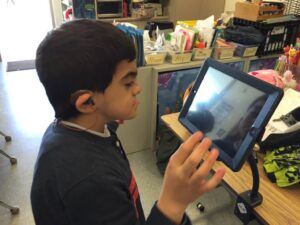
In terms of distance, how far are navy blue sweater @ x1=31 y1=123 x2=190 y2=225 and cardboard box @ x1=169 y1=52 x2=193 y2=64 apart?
4.81 feet

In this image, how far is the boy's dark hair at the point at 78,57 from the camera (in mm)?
637

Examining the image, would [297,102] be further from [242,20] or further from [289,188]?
[242,20]

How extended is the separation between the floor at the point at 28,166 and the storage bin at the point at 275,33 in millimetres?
1203

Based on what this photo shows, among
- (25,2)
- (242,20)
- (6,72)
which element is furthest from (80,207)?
(25,2)

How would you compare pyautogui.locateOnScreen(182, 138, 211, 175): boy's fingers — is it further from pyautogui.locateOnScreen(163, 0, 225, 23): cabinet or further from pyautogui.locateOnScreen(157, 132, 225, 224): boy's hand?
pyautogui.locateOnScreen(163, 0, 225, 23): cabinet

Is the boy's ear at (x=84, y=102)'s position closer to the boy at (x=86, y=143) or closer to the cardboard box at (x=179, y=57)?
the boy at (x=86, y=143)

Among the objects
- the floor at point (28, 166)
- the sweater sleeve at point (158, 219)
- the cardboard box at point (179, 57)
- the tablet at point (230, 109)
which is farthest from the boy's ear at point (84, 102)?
the cardboard box at point (179, 57)

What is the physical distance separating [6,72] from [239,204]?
379 centimetres

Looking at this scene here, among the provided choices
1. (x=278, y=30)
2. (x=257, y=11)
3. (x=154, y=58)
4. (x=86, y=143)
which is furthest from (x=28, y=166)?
(x=278, y=30)

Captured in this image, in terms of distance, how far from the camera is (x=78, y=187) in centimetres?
62

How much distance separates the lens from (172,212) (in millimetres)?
589

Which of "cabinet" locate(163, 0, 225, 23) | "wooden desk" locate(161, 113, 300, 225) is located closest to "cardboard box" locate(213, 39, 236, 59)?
"wooden desk" locate(161, 113, 300, 225)

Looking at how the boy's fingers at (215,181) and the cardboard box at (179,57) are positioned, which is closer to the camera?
the boy's fingers at (215,181)

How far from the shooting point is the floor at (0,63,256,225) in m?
1.78
